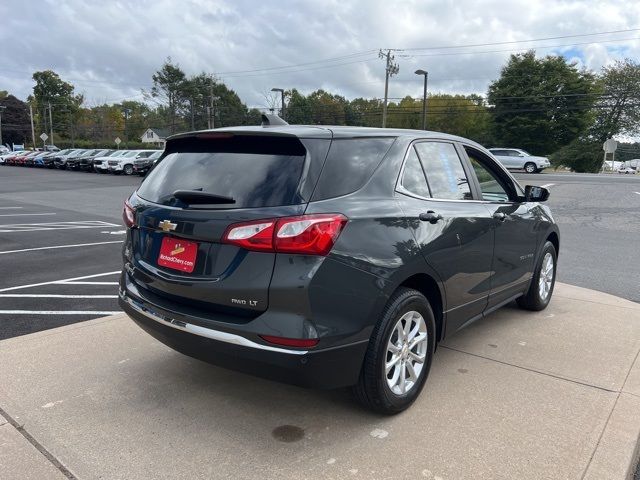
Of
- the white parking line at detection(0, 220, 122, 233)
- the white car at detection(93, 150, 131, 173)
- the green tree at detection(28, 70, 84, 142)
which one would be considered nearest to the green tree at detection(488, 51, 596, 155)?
the white car at detection(93, 150, 131, 173)

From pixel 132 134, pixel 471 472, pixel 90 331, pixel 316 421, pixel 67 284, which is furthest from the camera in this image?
pixel 132 134

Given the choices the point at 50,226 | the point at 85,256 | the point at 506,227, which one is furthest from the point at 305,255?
the point at 50,226

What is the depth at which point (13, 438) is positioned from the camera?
2.80 metres

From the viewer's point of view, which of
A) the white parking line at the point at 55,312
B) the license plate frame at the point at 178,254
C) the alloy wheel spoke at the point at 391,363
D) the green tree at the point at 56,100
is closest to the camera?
the license plate frame at the point at 178,254

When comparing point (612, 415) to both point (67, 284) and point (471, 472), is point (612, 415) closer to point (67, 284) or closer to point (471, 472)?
point (471, 472)

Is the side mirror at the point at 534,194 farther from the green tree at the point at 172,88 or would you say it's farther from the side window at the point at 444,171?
the green tree at the point at 172,88

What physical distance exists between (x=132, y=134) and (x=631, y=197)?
86028 mm

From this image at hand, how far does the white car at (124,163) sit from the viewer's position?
35.5 m

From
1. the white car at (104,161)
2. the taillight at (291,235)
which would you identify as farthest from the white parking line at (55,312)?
the white car at (104,161)

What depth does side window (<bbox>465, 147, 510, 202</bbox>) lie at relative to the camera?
415 centimetres

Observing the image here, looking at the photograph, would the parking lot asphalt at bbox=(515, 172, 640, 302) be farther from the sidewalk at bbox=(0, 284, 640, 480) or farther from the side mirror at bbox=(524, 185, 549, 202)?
the sidewalk at bbox=(0, 284, 640, 480)

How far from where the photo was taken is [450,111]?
240ft

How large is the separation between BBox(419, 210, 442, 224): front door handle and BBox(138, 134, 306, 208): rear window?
2.91 feet

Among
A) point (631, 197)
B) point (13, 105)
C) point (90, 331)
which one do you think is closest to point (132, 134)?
point (13, 105)
